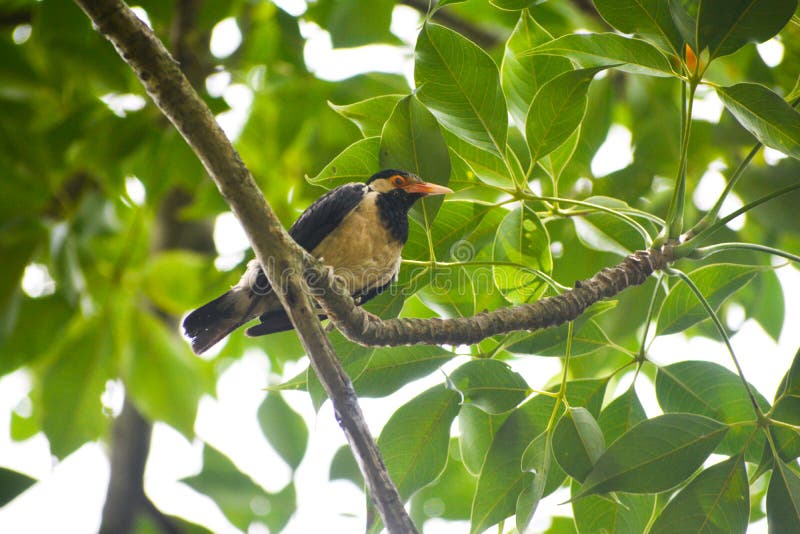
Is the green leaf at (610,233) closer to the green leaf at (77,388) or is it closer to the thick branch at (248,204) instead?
the thick branch at (248,204)

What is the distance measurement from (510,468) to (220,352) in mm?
3556

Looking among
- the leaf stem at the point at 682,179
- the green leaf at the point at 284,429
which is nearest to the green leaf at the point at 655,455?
the leaf stem at the point at 682,179

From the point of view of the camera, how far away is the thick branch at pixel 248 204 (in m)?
1.62

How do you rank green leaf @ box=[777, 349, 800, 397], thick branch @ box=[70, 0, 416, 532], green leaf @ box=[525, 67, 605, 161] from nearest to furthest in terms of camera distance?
thick branch @ box=[70, 0, 416, 532], green leaf @ box=[777, 349, 800, 397], green leaf @ box=[525, 67, 605, 161]

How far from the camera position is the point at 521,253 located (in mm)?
2422

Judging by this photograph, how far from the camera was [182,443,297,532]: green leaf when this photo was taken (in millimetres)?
3967

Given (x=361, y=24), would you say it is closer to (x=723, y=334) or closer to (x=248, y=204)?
(x=248, y=204)

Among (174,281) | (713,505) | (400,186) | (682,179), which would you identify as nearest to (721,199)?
(682,179)

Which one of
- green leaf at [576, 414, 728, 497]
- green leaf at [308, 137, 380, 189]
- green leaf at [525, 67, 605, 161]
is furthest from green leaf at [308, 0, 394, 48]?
green leaf at [576, 414, 728, 497]

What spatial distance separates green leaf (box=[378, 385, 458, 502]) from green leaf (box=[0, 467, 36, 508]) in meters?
1.09

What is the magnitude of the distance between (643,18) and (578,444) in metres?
1.17

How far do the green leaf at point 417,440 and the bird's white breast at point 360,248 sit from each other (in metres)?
0.94

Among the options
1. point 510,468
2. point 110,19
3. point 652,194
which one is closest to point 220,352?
point 652,194

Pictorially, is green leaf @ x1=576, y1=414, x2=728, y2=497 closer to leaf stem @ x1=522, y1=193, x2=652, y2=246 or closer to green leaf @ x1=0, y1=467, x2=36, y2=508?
leaf stem @ x1=522, y1=193, x2=652, y2=246
